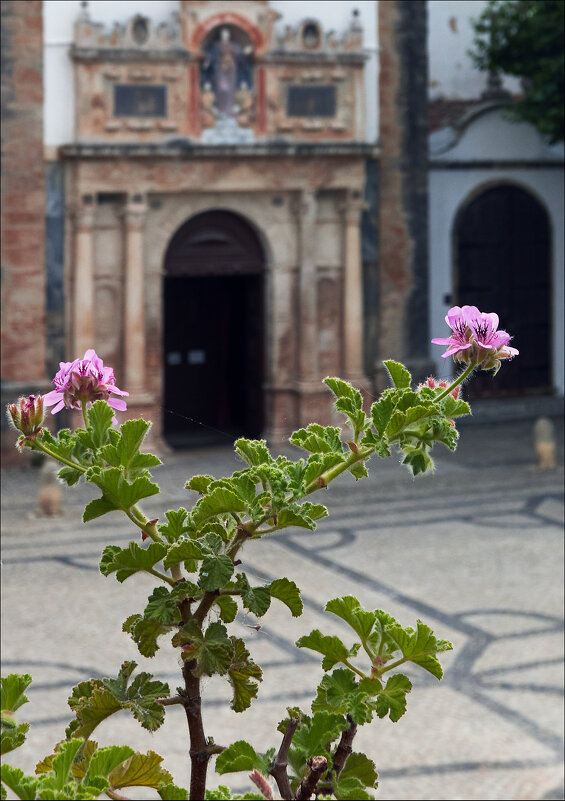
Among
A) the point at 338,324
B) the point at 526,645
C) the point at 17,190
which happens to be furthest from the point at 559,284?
the point at 526,645

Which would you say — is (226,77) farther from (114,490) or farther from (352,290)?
(114,490)

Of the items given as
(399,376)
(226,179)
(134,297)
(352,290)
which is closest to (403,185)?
(352,290)

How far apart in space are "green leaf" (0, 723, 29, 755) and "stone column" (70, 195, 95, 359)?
19.7 m

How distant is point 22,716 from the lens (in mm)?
10656

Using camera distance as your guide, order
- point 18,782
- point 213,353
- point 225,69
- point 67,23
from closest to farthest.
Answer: point 18,782, point 67,23, point 225,69, point 213,353

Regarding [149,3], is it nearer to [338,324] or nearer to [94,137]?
[94,137]

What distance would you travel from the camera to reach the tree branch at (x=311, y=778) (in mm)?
1904

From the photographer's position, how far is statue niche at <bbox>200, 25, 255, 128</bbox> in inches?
866

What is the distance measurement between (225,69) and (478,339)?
2069 cm

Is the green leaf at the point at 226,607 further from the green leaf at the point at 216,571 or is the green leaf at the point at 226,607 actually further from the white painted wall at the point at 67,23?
the white painted wall at the point at 67,23

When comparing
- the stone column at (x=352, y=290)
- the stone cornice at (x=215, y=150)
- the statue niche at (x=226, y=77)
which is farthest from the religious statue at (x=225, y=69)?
the stone column at (x=352, y=290)

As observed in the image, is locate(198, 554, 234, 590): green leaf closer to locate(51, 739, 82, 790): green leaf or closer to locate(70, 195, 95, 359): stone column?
locate(51, 739, 82, 790): green leaf

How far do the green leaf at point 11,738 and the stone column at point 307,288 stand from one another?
68.9 feet

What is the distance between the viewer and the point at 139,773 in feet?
6.23
